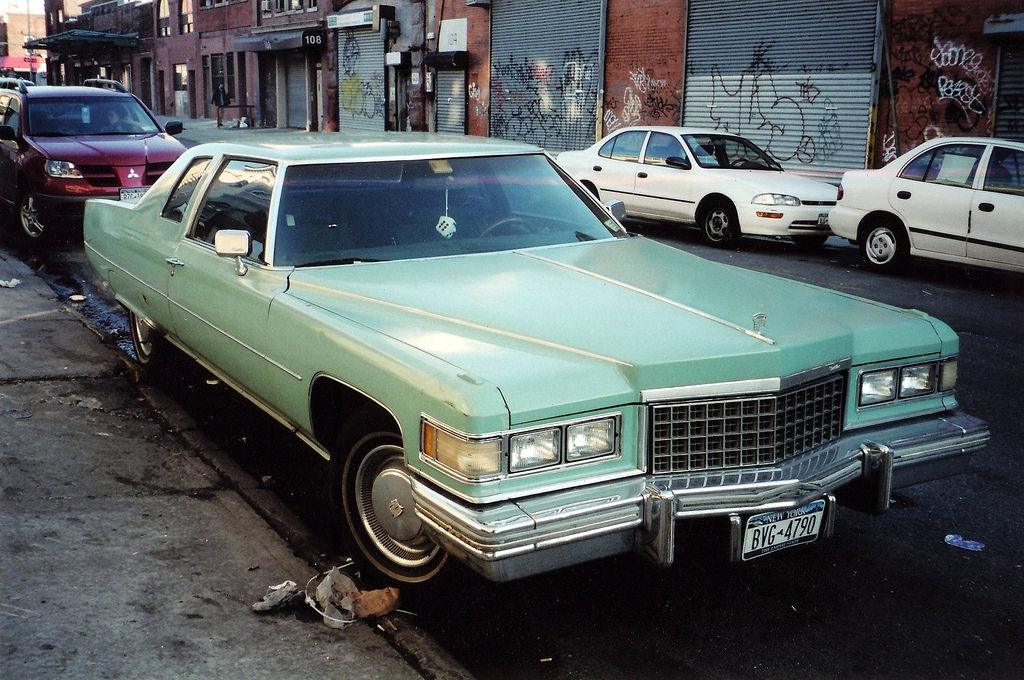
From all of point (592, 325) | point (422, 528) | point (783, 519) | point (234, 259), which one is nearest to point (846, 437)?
point (783, 519)

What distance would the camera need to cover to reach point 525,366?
3.01 m

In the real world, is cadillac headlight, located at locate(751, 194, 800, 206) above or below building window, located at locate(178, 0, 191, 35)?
below

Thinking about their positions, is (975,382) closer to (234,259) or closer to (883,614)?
(883,614)

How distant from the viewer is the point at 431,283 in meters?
3.87

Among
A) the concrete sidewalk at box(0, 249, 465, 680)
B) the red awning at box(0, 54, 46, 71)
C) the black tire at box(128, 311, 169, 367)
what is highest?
the red awning at box(0, 54, 46, 71)

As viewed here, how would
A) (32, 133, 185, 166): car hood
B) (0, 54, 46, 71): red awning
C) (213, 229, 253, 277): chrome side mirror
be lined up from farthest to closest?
(0, 54, 46, 71): red awning
(32, 133, 185, 166): car hood
(213, 229, 253, 277): chrome side mirror

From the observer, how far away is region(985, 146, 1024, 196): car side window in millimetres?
9773

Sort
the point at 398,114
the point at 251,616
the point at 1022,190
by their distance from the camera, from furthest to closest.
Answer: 1. the point at 398,114
2. the point at 1022,190
3. the point at 251,616

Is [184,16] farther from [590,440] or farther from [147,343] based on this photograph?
[590,440]

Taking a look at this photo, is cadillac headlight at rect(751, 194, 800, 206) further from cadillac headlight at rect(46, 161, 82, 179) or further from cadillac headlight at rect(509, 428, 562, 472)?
cadillac headlight at rect(509, 428, 562, 472)

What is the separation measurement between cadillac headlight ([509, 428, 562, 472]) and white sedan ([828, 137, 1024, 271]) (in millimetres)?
8292

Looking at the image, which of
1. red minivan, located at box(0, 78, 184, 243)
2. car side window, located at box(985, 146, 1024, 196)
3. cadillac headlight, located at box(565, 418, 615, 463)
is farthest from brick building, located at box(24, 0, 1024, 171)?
cadillac headlight, located at box(565, 418, 615, 463)

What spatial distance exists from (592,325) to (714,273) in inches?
41.8

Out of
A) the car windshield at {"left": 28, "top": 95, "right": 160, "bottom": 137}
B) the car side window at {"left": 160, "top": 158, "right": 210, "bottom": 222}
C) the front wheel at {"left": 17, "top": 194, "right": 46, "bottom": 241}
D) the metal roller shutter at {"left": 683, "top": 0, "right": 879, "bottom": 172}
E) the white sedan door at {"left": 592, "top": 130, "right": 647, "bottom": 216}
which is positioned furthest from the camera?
the metal roller shutter at {"left": 683, "top": 0, "right": 879, "bottom": 172}
